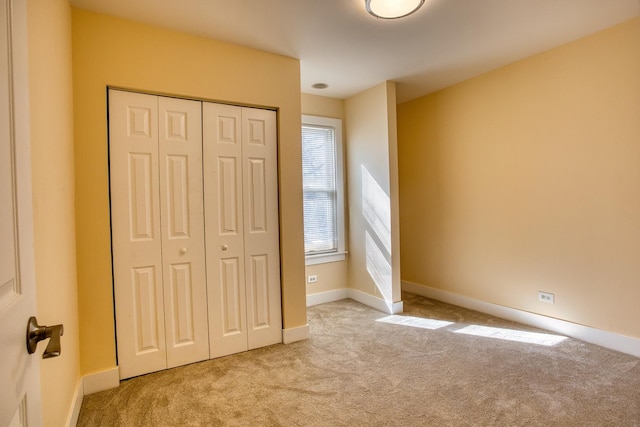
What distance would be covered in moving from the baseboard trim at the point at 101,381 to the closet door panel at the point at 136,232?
7 cm

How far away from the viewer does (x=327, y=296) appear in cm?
402

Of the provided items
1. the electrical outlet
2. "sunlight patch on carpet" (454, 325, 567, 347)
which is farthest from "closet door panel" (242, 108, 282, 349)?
the electrical outlet

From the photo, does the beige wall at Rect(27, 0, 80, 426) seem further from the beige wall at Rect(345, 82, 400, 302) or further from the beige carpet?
the beige wall at Rect(345, 82, 400, 302)

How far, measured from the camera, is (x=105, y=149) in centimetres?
216

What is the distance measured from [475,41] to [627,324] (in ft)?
8.46

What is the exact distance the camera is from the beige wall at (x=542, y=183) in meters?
2.48

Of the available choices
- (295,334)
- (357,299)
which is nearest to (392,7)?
(295,334)

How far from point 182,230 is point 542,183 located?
3208mm

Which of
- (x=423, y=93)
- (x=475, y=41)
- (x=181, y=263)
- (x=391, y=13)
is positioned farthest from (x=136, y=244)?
(x=423, y=93)

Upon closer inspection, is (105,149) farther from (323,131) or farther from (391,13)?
(323,131)

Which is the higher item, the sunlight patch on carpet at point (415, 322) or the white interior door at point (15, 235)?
the white interior door at point (15, 235)

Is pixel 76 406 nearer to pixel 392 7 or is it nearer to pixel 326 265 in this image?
pixel 326 265

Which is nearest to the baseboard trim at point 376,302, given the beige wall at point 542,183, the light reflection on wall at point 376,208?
the light reflection on wall at point 376,208

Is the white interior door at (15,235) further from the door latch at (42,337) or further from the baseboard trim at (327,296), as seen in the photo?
the baseboard trim at (327,296)
